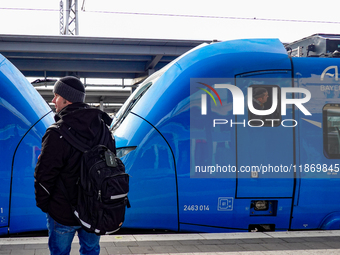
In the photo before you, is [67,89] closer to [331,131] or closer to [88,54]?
[331,131]

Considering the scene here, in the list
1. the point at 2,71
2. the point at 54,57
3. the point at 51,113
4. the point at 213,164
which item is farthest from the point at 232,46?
the point at 54,57

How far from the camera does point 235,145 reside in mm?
5027

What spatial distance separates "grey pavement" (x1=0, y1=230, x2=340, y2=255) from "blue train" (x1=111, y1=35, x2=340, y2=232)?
51cm

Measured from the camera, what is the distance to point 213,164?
4.98 metres

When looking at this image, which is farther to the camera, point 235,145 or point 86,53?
point 86,53

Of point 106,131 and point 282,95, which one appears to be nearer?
point 106,131

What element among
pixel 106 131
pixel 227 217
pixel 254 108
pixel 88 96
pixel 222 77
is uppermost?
pixel 88 96

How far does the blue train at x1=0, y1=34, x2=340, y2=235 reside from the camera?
16.1 feet

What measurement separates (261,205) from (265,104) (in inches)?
49.5

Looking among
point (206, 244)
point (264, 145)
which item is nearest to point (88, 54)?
point (264, 145)

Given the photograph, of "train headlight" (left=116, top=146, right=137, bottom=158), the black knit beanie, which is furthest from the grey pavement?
the black knit beanie

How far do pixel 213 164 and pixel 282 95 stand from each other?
123 centimetres

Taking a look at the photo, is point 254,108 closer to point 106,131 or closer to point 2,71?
point 106,131

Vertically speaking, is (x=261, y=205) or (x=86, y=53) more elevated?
(x=86, y=53)
